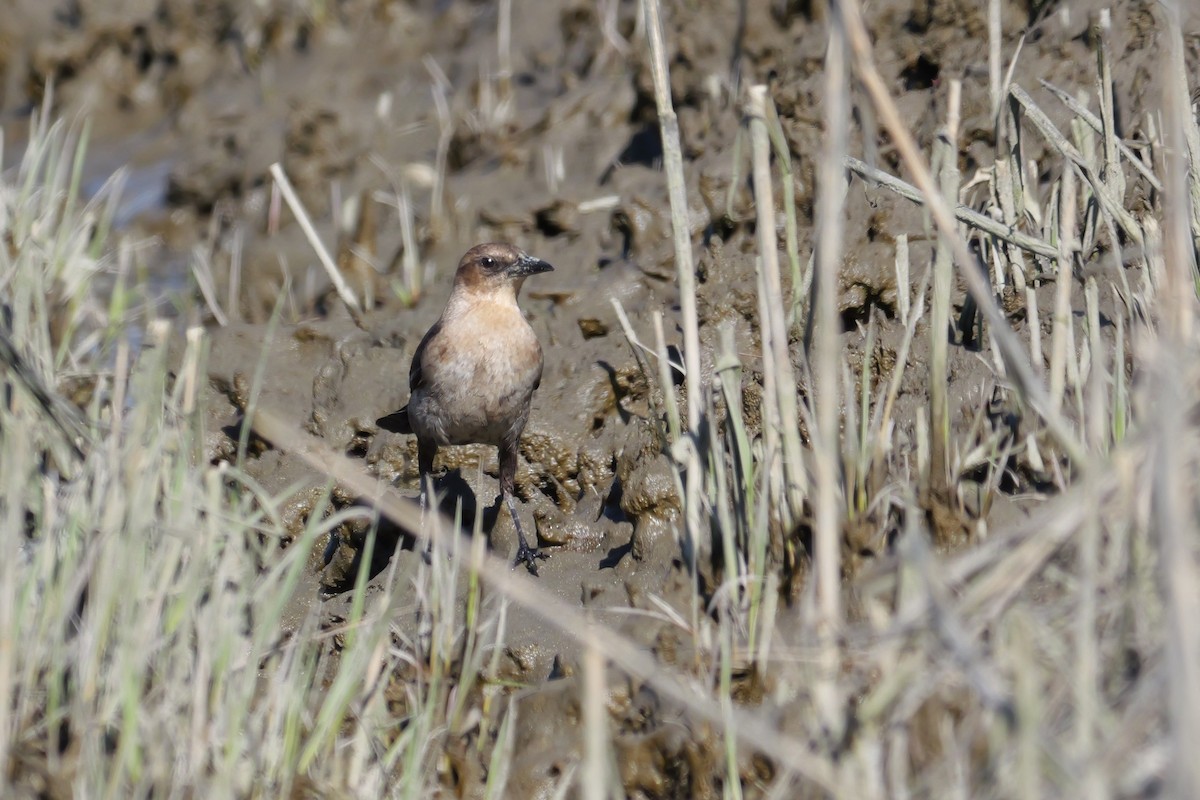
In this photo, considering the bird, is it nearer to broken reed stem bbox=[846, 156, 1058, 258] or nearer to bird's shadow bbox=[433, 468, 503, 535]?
bird's shadow bbox=[433, 468, 503, 535]

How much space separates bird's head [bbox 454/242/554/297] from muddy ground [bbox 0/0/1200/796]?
35 cm

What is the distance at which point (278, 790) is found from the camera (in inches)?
133

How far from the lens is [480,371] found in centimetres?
606

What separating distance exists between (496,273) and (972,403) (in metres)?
2.38

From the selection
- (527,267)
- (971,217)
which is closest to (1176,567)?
(971,217)

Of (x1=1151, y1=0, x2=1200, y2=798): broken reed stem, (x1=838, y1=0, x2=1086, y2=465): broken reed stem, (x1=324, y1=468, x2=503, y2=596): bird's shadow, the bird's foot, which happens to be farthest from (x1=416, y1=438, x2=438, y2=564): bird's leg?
(x1=1151, y1=0, x2=1200, y2=798): broken reed stem

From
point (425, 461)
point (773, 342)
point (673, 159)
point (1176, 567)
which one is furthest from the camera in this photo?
point (425, 461)

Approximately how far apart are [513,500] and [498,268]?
39.2 inches

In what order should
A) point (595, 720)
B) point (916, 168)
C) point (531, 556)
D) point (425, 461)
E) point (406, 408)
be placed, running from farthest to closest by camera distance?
1. point (425, 461)
2. point (406, 408)
3. point (531, 556)
4. point (916, 168)
5. point (595, 720)

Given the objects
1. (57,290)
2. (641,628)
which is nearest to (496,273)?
(57,290)

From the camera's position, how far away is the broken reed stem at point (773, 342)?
338cm

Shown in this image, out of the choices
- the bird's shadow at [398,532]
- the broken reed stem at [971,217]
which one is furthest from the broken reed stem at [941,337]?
the bird's shadow at [398,532]

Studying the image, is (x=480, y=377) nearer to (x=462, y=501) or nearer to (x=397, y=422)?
(x=397, y=422)

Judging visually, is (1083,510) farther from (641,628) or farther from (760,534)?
(641,628)
